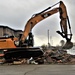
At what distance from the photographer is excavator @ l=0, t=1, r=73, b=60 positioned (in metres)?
29.2

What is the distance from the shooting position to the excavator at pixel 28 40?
95.7 feet

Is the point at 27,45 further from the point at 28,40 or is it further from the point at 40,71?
the point at 40,71

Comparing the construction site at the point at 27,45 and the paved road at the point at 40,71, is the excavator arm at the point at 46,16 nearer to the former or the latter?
the construction site at the point at 27,45

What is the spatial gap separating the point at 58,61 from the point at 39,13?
5472 mm

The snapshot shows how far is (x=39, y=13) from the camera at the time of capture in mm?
30438

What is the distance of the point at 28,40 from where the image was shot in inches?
1190

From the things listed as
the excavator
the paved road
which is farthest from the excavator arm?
the paved road

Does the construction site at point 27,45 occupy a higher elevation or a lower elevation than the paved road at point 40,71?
higher

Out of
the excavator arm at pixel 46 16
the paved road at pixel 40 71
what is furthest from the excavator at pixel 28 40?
the paved road at pixel 40 71

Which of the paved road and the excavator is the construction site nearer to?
the excavator

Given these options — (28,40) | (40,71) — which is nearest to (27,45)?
(28,40)

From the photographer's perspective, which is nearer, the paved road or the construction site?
the paved road

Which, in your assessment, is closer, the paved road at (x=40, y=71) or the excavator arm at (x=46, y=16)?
the paved road at (x=40, y=71)

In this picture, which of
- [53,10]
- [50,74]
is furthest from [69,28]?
[50,74]
